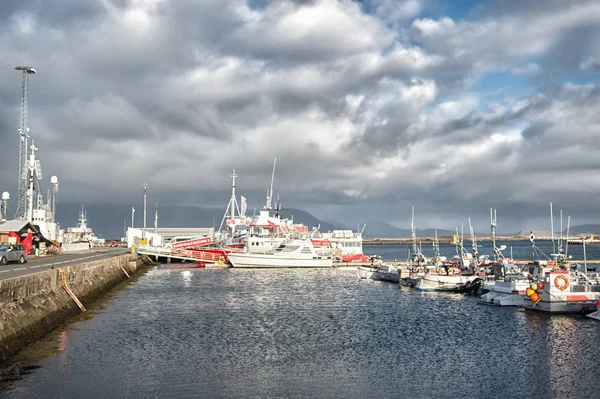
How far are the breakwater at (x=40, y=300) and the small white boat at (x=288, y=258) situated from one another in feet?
140

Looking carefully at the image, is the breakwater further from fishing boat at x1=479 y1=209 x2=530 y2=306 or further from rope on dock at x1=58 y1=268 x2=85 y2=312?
fishing boat at x1=479 y1=209 x2=530 y2=306

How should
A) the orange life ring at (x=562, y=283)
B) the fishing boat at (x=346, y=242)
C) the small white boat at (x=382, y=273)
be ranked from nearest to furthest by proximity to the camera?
1. the orange life ring at (x=562, y=283)
2. the small white boat at (x=382, y=273)
3. the fishing boat at (x=346, y=242)

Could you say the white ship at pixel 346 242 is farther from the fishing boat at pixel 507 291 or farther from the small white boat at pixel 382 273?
the fishing boat at pixel 507 291

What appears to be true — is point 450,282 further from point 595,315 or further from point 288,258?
point 288,258

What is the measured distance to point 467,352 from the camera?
1105 inches

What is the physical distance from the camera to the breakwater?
80.5 feet

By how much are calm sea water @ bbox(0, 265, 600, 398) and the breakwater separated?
37.4 inches

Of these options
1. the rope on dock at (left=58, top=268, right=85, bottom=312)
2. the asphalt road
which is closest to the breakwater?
the rope on dock at (left=58, top=268, right=85, bottom=312)

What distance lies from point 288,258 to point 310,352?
6527 centimetres

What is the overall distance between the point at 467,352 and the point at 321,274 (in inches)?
2183

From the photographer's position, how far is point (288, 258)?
92.6m

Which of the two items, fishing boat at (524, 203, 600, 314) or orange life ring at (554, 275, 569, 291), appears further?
orange life ring at (554, 275, 569, 291)

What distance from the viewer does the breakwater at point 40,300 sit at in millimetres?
24538

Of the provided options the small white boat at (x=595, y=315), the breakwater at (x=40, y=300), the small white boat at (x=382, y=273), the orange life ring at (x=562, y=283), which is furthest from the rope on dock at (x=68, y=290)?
the small white boat at (x=382, y=273)
